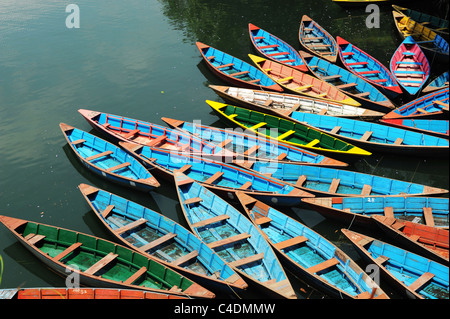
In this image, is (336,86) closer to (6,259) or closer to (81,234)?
(81,234)

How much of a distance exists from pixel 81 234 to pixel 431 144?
64.7 feet

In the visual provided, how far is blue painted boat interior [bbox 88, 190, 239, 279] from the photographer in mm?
19469

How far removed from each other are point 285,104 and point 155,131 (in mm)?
8944

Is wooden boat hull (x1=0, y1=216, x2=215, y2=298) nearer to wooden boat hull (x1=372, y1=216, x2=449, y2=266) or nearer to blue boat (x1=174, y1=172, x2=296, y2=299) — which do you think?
blue boat (x1=174, y1=172, x2=296, y2=299)

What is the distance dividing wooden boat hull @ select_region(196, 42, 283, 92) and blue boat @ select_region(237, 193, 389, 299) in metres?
12.1

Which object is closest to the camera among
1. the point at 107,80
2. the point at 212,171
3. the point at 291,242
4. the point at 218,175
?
the point at 291,242

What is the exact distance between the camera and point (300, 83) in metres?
32.8

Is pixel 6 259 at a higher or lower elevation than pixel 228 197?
lower

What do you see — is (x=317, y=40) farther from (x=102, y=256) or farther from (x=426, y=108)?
(x=102, y=256)

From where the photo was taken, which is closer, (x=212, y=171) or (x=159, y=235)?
(x=159, y=235)

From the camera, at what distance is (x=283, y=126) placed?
92.6ft

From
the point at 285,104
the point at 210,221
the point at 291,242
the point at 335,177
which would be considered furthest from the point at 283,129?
the point at 291,242

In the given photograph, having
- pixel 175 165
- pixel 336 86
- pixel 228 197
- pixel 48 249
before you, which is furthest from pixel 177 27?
pixel 48 249
